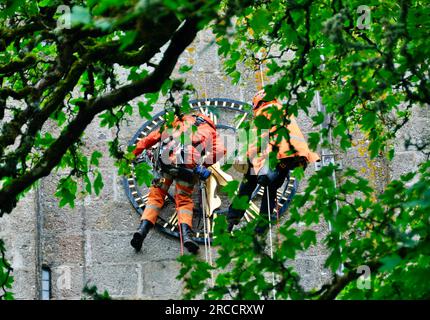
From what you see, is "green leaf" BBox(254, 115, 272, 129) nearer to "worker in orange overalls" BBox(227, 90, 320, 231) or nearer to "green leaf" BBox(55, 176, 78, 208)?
"green leaf" BBox(55, 176, 78, 208)

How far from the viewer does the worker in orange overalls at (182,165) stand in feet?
62.4

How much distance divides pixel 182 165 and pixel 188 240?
887mm

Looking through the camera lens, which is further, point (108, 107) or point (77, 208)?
point (77, 208)

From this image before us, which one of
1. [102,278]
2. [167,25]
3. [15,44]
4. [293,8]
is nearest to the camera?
[167,25]

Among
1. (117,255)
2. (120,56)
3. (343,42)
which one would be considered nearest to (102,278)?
(117,255)

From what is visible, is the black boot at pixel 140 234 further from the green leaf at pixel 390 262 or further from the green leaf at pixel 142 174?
the green leaf at pixel 390 262

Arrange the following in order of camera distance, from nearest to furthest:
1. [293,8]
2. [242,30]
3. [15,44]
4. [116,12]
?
[116,12]
[293,8]
[15,44]
[242,30]

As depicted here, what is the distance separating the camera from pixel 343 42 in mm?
13258

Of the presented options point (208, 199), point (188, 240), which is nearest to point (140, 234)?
point (188, 240)

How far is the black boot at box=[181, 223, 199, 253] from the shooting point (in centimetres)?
1919

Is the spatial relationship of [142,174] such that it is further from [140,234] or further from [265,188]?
[265,188]

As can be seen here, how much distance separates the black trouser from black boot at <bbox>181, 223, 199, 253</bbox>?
0.58 m
